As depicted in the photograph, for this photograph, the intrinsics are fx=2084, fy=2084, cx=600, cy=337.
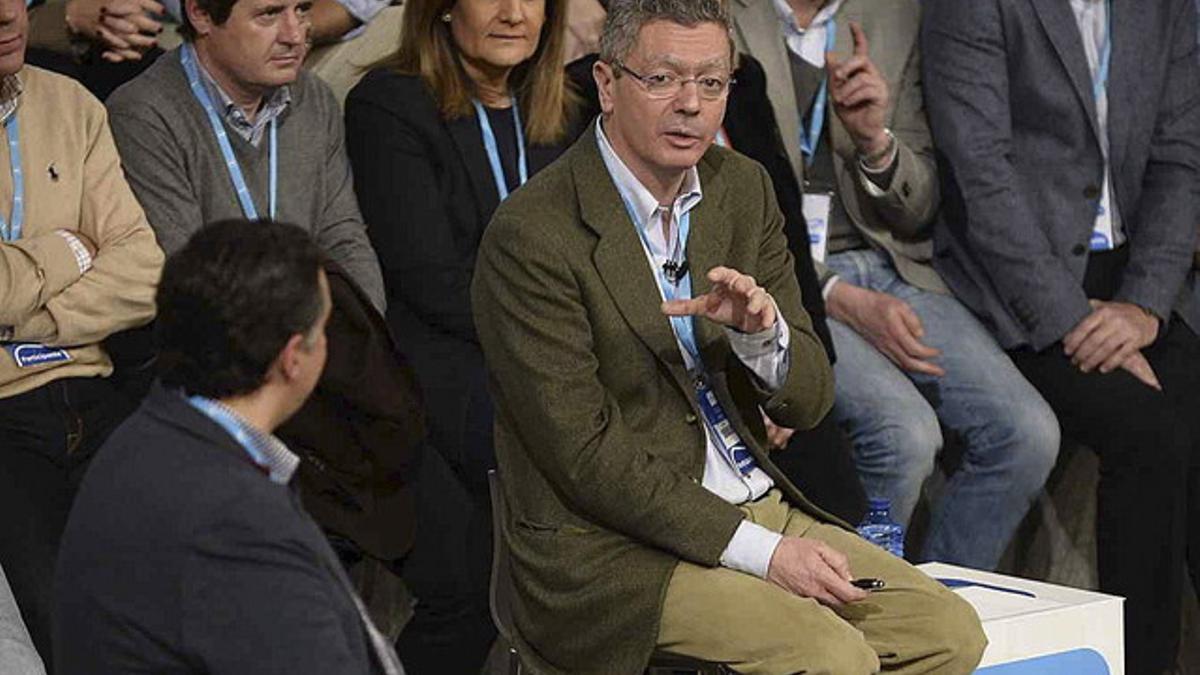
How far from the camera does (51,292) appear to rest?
12.8ft

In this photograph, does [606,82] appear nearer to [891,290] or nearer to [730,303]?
[730,303]

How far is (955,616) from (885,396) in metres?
1.36

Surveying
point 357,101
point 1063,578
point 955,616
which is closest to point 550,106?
point 357,101

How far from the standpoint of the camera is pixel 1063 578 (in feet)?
18.1

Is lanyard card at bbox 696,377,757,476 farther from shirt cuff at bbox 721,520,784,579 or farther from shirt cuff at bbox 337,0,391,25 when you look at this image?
shirt cuff at bbox 337,0,391,25

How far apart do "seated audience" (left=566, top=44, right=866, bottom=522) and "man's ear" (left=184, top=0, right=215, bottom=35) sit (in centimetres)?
85

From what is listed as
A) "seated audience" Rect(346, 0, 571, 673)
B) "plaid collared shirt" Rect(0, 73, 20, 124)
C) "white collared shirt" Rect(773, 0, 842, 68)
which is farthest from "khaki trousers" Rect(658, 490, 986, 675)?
"white collared shirt" Rect(773, 0, 842, 68)

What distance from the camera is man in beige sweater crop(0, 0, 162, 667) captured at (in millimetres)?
3807

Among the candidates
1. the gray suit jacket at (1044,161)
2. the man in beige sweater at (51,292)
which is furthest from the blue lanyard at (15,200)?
the gray suit jacket at (1044,161)

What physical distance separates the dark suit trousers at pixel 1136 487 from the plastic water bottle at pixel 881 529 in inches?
26.7

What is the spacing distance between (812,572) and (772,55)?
1.98m

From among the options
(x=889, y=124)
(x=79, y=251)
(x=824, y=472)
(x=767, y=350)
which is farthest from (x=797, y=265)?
(x=79, y=251)

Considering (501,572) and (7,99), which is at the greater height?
(7,99)

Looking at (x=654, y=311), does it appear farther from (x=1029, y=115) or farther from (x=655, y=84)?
(x=1029, y=115)
